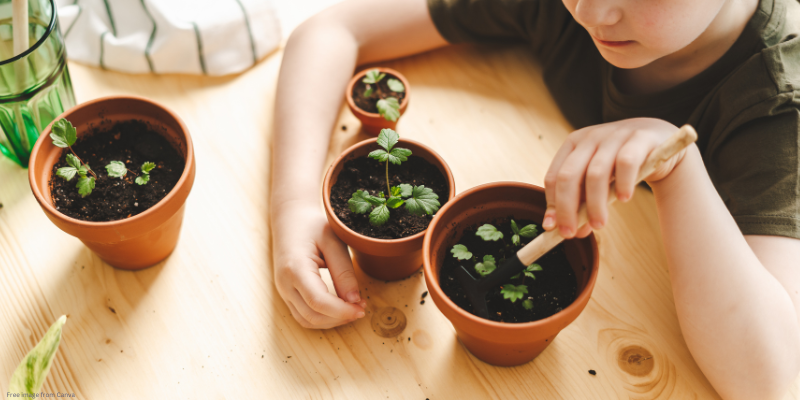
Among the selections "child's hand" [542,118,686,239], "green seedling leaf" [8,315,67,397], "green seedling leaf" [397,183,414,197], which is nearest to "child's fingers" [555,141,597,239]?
"child's hand" [542,118,686,239]

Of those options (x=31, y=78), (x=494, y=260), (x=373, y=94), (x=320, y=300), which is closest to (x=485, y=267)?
(x=494, y=260)

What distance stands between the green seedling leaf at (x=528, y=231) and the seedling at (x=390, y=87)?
0.31 meters

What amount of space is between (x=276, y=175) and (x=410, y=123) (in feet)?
0.88

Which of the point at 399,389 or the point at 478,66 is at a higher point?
the point at 478,66

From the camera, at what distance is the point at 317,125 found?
960 mm

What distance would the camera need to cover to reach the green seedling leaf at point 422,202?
73 cm

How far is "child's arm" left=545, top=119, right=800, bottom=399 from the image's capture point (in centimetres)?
72

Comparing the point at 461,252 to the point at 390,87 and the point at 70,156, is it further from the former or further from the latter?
the point at 70,156

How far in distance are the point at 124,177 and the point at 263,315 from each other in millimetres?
293

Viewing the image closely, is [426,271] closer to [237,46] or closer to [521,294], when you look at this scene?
[521,294]

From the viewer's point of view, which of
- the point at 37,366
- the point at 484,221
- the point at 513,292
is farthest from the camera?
the point at 484,221

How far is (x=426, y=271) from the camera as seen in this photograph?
2.20 feet

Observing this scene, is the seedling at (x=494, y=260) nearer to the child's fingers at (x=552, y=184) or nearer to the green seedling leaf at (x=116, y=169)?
the child's fingers at (x=552, y=184)

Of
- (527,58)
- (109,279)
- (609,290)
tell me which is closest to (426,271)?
(609,290)
